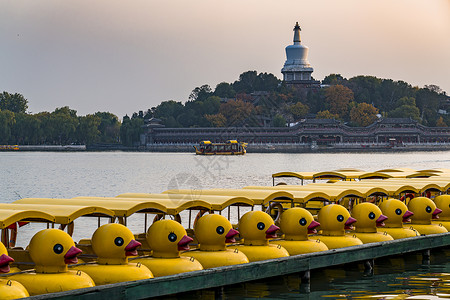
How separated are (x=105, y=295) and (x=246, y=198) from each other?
5697 millimetres

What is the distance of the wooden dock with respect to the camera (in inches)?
640

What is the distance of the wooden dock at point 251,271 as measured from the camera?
16266 mm

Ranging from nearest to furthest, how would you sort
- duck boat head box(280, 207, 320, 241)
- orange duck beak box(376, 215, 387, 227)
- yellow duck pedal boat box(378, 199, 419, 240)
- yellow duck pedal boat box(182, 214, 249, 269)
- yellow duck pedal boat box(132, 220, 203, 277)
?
yellow duck pedal boat box(132, 220, 203, 277) < yellow duck pedal boat box(182, 214, 249, 269) < duck boat head box(280, 207, 320, 241) < orange duck beak box(376, 215, 387, 227) < yellow duck pedal boat box(378, 199, 419, 240)

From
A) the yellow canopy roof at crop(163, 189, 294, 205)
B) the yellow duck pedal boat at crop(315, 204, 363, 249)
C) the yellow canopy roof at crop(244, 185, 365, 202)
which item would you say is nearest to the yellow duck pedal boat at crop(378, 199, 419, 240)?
the yellow canopy roof at crop(244, 185, 365, 202)

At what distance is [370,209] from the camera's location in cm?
2306

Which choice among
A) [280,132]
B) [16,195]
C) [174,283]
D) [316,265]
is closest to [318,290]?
[316,265]

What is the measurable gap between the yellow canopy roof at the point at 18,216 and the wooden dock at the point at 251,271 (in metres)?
1.68

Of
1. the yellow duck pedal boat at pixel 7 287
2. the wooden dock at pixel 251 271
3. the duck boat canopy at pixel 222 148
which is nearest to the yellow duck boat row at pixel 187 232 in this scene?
the yellow duck pedal boat at pixel 7 287

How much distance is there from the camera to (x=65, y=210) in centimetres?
1764

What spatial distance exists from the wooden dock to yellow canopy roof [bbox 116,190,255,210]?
70.3 inches

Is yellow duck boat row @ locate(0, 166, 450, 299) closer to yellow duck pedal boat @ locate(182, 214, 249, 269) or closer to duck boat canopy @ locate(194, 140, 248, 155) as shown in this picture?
yellow duck pedal boat @ locate(182, 214, 249, 269)

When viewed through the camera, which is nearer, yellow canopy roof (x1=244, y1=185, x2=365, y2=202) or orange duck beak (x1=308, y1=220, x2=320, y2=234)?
orange duck beak (x1=308, y1=220, x2=320, y2=234)

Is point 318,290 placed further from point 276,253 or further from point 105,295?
point 105,295

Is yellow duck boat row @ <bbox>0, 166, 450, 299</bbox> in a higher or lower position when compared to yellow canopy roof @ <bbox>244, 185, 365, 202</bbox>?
lower
